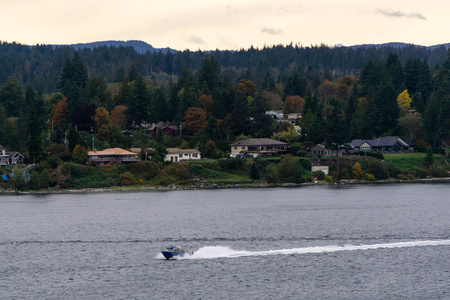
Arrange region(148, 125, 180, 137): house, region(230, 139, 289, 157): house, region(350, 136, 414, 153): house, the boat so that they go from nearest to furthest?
the boat → region(230, 139, 289, 157): house → region(350, 136, 414, 153): house → region(148, 125, 180, 137): house

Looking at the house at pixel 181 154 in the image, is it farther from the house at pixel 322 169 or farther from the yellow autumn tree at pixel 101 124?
the house at pixel 322 169

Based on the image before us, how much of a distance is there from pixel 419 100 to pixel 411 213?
8951 cm

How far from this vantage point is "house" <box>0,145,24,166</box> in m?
114

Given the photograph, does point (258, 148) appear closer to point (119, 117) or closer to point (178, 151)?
point (178, 151)

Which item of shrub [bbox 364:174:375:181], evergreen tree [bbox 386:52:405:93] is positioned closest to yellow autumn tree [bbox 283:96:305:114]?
evergreen tree [bbox 386:52:405:93]

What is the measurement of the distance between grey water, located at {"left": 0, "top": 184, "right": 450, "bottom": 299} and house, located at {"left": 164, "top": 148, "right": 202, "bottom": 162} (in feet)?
113

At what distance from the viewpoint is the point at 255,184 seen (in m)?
113

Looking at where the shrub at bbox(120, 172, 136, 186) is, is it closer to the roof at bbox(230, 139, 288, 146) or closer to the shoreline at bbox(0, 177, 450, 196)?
the shoreline at bbox(0, 177, 450, 196)

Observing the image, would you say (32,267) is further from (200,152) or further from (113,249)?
(200,152)

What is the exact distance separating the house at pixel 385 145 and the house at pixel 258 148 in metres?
18.4

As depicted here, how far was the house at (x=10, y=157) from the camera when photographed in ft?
373

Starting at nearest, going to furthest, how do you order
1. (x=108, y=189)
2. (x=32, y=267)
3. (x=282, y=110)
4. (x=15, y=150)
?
(x=32, y=267)
(x=108, y=189)
(x=15, y=150)
(x=282, y=110)

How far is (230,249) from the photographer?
53.4 meters

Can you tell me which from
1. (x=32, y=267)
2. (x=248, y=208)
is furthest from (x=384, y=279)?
(x=248, y=208)
